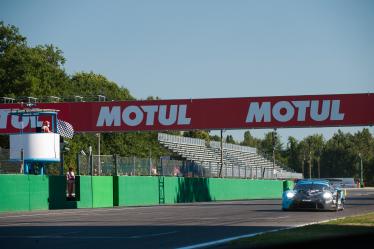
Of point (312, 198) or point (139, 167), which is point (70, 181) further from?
point (312, 198)

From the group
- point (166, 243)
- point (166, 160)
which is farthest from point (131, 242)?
point (166, 160)

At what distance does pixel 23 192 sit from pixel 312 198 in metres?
12.0

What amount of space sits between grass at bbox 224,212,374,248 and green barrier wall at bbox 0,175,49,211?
50.9ft

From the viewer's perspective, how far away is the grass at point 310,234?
49.9 ft

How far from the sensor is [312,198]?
2941 cm

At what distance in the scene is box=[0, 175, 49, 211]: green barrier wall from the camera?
32.2 metres

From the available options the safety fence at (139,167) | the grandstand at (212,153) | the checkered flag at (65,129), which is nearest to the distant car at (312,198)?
the safety fence at (139,167)

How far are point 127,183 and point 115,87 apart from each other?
72253 millimetres

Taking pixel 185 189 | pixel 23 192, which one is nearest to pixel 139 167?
pixel 185 189

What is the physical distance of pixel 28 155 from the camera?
3722 centimetres

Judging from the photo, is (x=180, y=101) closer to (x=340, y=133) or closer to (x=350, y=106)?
(x=350, y=106)

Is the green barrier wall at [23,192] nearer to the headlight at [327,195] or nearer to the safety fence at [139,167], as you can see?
the safety fence at [139,167]

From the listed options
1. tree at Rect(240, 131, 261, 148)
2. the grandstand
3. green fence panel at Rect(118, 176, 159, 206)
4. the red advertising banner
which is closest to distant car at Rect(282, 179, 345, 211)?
green fence panel at Rect(118, 176, 159, 206)

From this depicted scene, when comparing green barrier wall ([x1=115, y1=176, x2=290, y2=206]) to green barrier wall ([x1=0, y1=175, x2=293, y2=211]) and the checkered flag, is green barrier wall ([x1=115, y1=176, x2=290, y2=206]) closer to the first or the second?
green barrier wall ([x1=0, y1=175, x2=293, y2=211])
